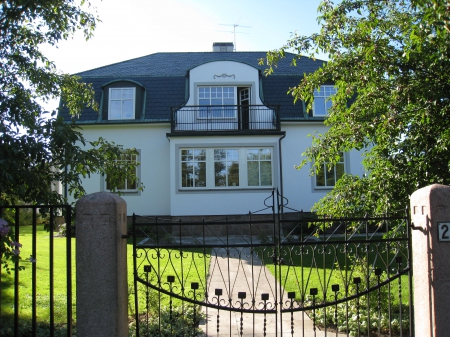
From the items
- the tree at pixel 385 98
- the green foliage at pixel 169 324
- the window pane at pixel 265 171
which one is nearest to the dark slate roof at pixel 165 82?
the window pane at pixel 265 171

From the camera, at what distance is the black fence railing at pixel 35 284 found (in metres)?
4.16

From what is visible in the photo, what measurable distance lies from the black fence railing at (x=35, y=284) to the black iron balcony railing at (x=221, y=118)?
8.21 metres

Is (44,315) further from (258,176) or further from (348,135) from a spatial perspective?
(258,176)

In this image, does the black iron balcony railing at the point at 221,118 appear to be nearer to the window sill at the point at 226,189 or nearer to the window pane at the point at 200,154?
the window pane at the point at 200,154

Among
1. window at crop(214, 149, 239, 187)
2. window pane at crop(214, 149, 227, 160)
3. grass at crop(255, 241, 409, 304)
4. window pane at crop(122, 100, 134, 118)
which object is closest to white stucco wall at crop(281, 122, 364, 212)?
window at crop(214, 149, 239, 187)

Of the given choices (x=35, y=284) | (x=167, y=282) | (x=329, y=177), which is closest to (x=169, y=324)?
(x=167, y=282)

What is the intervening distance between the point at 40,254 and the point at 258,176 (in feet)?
31.2

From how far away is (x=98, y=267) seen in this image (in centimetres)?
415

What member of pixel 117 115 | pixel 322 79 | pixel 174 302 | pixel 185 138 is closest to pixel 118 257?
pixel 174 302

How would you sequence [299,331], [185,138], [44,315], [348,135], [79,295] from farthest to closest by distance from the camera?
[185,138] < [348,135] < [44,315] < [299,331] < [79,295]

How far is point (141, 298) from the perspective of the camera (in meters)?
7.41

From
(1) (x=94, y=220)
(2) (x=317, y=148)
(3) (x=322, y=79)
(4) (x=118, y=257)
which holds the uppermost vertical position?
(3) (x=322, y=79)

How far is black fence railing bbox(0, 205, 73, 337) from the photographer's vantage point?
4.16m

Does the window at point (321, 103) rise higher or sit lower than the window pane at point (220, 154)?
higher
